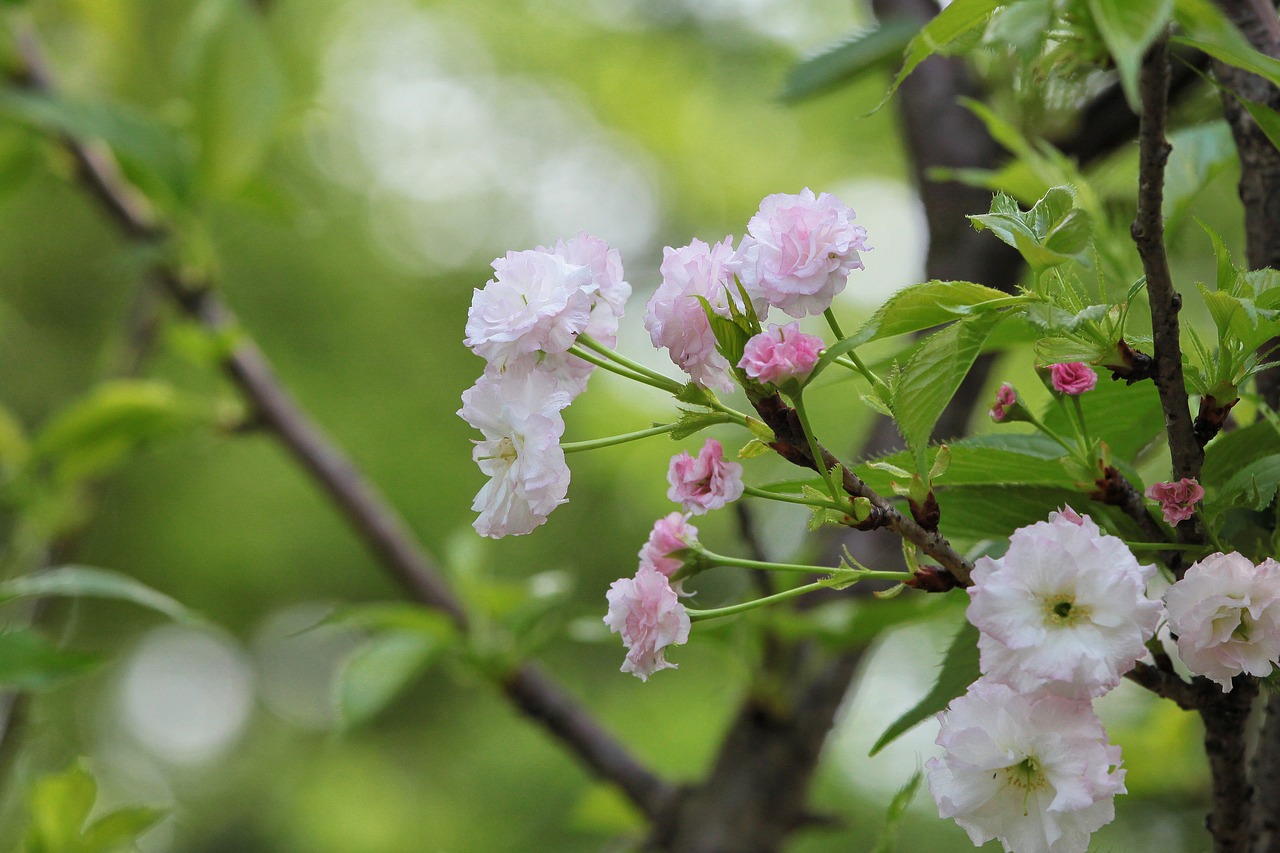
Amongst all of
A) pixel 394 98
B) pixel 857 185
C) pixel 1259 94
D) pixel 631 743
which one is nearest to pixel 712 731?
pixel 631 743

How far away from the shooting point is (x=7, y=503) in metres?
0.86

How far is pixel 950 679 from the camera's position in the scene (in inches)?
12.7

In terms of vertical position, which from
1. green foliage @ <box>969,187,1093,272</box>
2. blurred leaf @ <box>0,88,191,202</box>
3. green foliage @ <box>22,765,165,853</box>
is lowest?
green foliage @ <box>22,765,165,853</box>

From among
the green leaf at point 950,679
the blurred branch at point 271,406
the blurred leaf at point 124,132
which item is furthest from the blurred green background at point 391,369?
the green leaf at point 950,679

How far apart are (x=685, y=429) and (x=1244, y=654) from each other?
0.15 metres

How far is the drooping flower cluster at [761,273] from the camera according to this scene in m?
0.26

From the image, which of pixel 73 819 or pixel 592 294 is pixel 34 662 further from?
pixel 592 294

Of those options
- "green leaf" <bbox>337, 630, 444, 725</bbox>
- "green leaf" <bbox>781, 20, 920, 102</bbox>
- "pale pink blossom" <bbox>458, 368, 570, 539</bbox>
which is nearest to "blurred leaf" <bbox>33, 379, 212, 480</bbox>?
"green leaf" <bbox>337, 630, 444, 725</bbox>

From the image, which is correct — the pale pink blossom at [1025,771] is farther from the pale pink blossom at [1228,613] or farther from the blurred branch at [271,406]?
the blurred branch at [271,406]

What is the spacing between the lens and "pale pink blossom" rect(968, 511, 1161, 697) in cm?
23

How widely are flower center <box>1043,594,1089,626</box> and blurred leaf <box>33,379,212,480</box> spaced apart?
79 cm

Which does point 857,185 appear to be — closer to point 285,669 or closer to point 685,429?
point 685,429

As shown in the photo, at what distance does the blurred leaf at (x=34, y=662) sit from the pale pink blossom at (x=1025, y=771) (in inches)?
16.2

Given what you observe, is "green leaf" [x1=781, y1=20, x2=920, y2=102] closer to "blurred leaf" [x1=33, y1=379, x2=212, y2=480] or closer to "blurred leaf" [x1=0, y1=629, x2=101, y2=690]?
"blurred leaf" [x1=0, y1=629, x2=101, y2=690]
